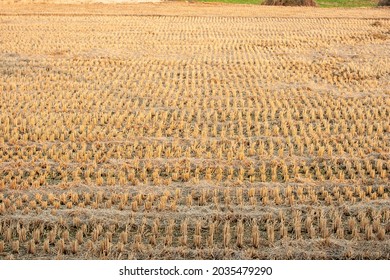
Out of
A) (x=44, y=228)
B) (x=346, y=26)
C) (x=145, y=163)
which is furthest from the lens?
(x=346, y=26)

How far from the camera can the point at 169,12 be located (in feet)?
88.0

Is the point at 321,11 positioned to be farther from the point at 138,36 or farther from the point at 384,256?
the point at 384,256

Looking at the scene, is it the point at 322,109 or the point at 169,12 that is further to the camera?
the point at 169,12

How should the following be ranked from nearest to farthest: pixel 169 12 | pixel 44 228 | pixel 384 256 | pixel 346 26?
1. pixel 384 256
2. pixel 44 228
3. pixel 346 26
4. pixel 169 12

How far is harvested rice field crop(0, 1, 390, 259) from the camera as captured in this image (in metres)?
5.55

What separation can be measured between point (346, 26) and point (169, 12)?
344 inches

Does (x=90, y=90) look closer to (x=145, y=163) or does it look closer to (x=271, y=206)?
(x=145, y=163)

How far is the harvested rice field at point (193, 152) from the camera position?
555 centimetres

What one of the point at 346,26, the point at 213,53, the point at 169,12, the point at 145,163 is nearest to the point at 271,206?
the point at 145,163

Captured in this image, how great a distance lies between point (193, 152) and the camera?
7980 mm

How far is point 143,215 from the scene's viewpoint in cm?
599

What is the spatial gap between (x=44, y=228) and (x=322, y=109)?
6.09 meters

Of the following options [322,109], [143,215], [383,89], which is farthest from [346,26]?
[143,215]

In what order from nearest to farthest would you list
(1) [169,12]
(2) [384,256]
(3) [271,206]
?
(2) [384,256] → (3) [271,206] → (1) [169,12]
